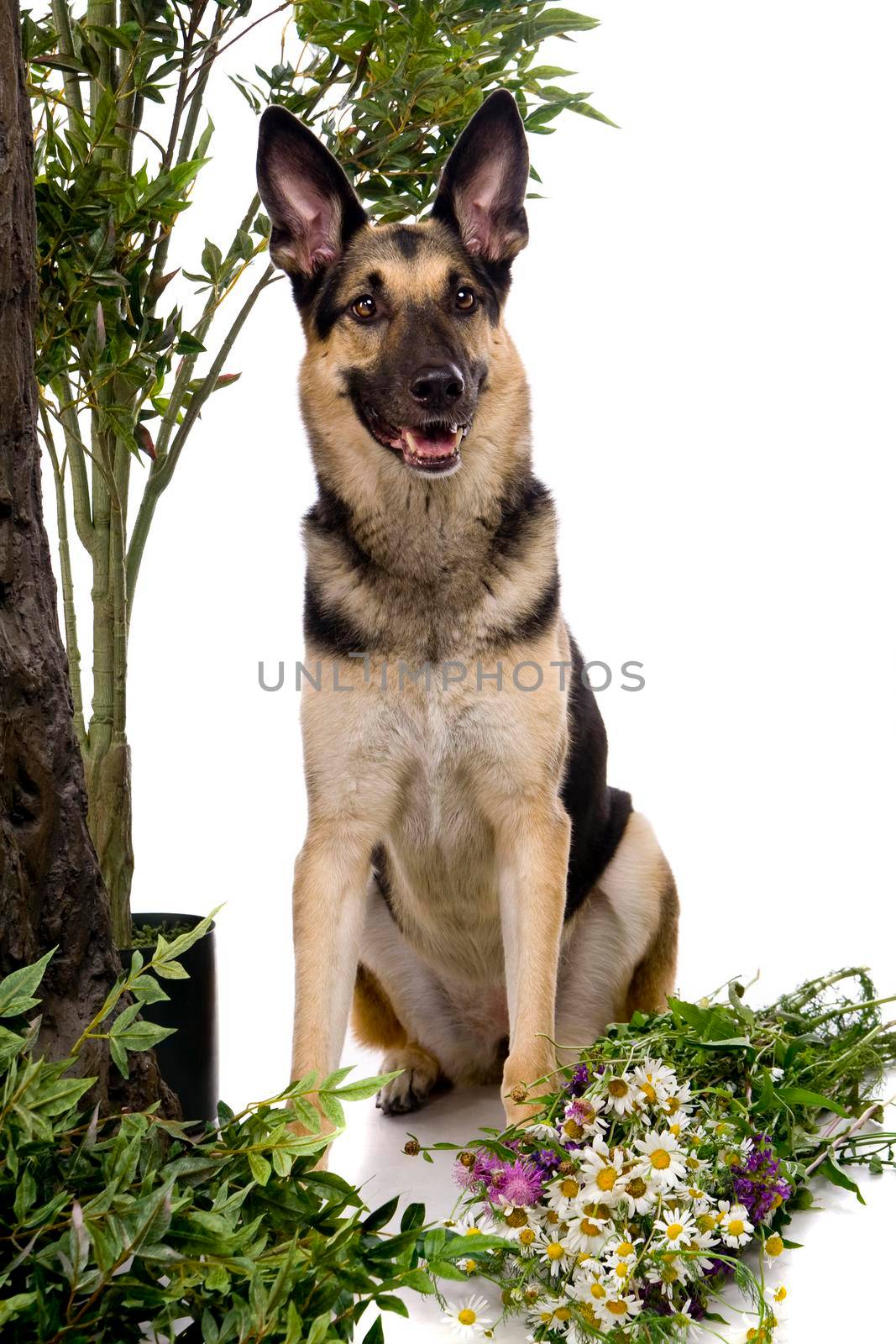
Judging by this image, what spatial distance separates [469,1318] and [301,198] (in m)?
2.03

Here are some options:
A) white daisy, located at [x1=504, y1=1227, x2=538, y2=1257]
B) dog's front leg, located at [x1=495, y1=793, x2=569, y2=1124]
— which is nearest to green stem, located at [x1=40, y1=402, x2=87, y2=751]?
dog's front leg, located at [x1=495, y1=793, x2=569, y2=1124]

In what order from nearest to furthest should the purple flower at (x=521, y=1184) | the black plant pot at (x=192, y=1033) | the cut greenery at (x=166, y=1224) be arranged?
the cut greenery at (x=166, y=1224), the purple flower at (x=521, y=1184), the black plant pot at (x=192, y=1033)

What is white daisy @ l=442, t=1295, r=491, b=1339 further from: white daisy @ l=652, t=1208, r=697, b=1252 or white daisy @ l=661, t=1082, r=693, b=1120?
white daisy @ l=661, t=1082, r=693, b=1120

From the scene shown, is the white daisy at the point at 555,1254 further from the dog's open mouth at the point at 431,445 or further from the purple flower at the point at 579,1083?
the dog's open mouth at the point at 431,445

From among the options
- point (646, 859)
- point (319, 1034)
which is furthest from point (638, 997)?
point (319, 1034)

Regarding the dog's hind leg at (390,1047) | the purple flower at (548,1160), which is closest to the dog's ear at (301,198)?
the dog's hind leg at (390,1047)

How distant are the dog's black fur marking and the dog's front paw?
0.51 metres

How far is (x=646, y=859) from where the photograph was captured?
3059 millimetres

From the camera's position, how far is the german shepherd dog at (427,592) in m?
2.48

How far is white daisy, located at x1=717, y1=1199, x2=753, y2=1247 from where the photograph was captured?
1849 millimetres

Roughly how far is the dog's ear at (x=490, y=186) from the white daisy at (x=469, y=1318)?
1.93 meters

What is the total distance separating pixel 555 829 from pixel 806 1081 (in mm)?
667

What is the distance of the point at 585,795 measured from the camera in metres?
2.88

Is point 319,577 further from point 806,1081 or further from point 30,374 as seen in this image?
point 806,1081
